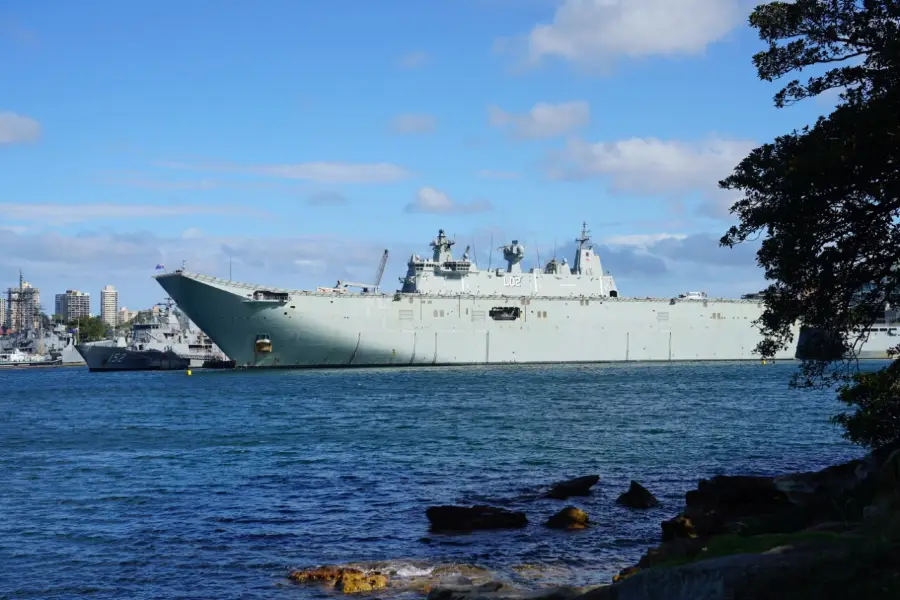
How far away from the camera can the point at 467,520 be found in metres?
16.3

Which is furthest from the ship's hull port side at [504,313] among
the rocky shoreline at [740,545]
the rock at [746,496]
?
the rock at [746,496]

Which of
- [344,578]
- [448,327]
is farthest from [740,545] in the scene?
[448,327]

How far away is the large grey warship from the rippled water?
13.1 meters

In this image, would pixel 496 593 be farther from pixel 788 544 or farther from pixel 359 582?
pixel 788 544

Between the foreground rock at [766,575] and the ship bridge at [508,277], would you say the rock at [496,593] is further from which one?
the ship bridge at [508,277]

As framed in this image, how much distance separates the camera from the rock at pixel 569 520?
53.3 feet

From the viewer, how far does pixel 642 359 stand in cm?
7850

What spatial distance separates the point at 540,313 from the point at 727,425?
39.6 m

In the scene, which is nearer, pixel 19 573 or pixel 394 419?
pixel 19 573

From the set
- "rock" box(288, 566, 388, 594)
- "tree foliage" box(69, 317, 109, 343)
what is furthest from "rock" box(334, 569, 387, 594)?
"tree foliage" box(69, 317, 109, 343)

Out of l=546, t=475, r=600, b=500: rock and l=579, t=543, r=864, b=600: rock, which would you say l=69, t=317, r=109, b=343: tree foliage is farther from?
l=579, t=543, r=864, b=600: rock

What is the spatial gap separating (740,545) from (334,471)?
52.1 feet

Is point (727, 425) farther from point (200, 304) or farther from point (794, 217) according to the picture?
point (200, 304)

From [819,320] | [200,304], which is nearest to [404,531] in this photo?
[819,320]
